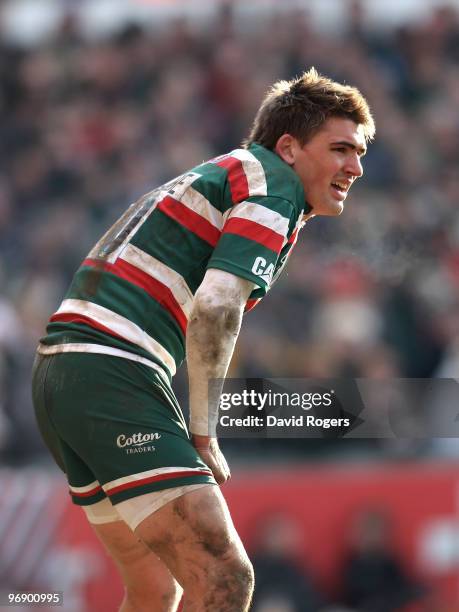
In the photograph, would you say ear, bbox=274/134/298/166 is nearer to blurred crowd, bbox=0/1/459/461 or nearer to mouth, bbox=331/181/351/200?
mouth, bbox=331/181/351/200

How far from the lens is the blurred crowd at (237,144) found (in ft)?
31.9

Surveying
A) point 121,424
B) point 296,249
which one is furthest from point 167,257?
point 296,249

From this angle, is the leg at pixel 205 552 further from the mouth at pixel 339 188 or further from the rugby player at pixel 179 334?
the mouth at pixel 339 188

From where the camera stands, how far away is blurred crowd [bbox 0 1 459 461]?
9.73 meters

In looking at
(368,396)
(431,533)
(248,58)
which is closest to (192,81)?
(248,58)

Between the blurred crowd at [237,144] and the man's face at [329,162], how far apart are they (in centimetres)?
333

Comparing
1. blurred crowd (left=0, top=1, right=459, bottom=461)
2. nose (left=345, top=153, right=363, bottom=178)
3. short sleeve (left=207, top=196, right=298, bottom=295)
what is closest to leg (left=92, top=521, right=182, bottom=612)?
short sleeve (left=207, top=196, right=298, bottom=295)

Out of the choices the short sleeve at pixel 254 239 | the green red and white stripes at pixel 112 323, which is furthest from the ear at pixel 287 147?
the green red and white stripes at pixel 112 323

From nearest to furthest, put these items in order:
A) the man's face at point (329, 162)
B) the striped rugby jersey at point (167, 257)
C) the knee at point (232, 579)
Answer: the knee at point (232, 579), the striped rugby jersey at point (167, 257), the man's face at point (329, 162)

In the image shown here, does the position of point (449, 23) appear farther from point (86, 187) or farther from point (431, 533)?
→ point (431, 533)

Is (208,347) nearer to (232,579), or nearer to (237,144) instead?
(232,579)

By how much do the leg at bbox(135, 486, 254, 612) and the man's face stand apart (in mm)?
1244

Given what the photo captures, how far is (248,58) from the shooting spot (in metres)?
13.4

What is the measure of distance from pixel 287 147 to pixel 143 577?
1799 millimetres
